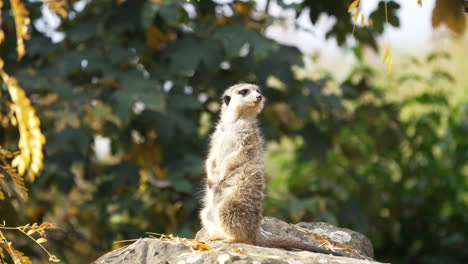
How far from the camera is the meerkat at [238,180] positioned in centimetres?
291

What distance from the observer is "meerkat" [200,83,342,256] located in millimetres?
2908

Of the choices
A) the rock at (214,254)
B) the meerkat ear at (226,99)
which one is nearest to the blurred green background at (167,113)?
the meerkat ear at (226,99)

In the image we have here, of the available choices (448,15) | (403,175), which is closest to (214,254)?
(448,15)

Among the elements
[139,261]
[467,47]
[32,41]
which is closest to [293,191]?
[32,41]

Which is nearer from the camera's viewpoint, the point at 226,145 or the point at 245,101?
the point at 226,145

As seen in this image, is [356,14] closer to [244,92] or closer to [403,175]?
[244,92]

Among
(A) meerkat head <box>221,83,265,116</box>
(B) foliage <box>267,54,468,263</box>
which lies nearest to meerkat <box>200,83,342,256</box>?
(A) meerkat head <box>221,83,265,116</box>

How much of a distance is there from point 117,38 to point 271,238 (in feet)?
9.45

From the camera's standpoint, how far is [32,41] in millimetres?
5074

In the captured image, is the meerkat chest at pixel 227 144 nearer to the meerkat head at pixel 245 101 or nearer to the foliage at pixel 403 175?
the meerkat head at pixel 245 101

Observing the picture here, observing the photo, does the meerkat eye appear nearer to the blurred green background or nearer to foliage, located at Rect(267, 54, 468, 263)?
the blurred green background

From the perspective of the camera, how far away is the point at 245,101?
3.60 metres

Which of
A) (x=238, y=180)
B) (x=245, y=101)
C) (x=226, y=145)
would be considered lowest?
(x=238, y=180)

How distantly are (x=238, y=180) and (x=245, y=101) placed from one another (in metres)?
0.69
